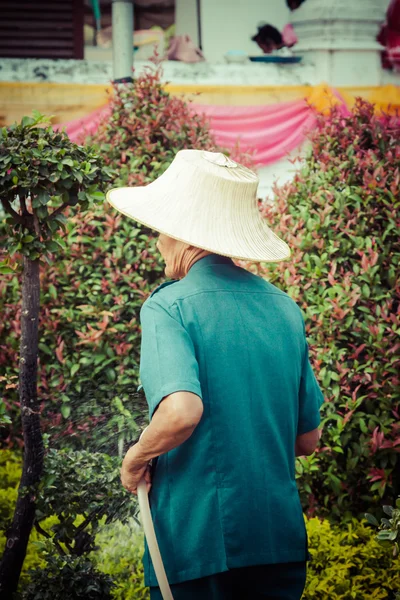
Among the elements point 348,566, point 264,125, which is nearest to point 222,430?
point 348,566

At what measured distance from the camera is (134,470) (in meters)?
1.85

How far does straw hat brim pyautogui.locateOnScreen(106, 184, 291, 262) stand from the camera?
6.05 feet

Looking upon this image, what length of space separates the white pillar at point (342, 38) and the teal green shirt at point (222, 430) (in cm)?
562

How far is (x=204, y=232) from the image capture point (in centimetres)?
186

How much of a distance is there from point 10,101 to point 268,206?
12.3ft

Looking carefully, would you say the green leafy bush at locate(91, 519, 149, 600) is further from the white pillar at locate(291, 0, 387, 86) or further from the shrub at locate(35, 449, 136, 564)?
the white pillar at locate(291, 0, 387, 86)

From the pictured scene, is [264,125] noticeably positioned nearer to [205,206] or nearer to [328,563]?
[328,563]

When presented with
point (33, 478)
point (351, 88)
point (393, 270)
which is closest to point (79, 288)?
point (33, 478)

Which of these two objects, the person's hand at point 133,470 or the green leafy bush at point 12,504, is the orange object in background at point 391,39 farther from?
the person's hand at point 133,470

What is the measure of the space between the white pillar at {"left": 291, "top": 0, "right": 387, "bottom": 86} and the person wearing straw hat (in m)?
5.43

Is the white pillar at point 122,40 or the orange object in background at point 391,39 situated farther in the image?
the orange object in background at point 391,39

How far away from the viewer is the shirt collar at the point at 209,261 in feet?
6.15

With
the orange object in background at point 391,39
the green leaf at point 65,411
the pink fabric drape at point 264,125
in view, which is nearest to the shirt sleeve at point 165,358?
the green leaf at point 65,411

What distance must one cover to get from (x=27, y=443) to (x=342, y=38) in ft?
18.2
